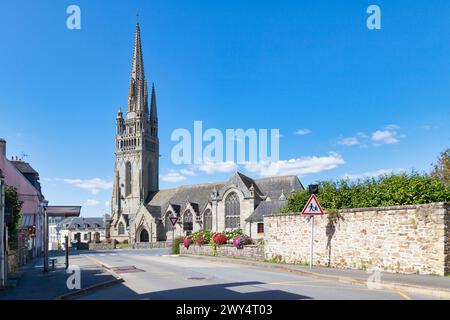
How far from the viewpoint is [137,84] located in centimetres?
9075

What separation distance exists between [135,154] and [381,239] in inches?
2951

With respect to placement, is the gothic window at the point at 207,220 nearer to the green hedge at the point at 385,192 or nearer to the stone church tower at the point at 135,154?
the stone church tower at the point at 135,154

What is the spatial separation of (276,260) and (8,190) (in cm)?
1371

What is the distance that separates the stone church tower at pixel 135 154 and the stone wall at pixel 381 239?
6655cm

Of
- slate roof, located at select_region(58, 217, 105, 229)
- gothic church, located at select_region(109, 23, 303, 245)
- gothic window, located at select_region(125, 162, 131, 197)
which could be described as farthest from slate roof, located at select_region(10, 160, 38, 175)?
slate roof, located at select_region(58, 217, 105, 229)

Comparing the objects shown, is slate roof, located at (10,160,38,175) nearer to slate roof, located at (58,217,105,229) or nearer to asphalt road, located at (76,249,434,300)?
asphalt road, located at (76,249,434,300)

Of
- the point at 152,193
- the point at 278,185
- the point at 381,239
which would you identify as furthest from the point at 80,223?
the point at 381,239

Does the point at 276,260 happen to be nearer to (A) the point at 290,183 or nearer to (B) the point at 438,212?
(B) the point at 438,212

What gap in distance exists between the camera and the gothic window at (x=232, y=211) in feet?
201

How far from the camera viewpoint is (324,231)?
1720cm
